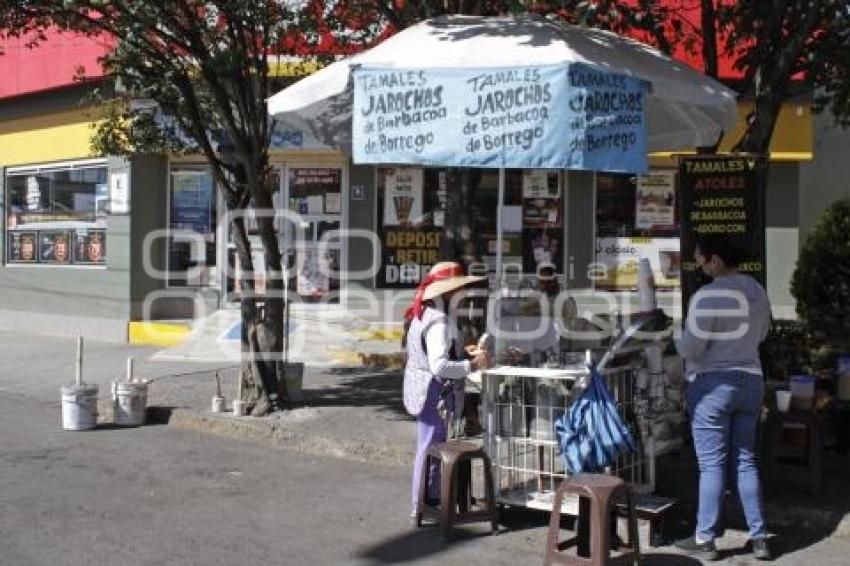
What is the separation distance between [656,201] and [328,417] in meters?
7.86

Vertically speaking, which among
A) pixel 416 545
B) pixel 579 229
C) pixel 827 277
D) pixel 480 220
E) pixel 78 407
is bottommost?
pixel 416 545

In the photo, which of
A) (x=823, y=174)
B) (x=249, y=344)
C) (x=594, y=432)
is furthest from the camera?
(x=823, y=174)

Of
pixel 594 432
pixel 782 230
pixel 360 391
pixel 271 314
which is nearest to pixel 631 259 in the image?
pixel 782 230

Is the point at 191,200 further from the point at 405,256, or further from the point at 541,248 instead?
the point at 541,248

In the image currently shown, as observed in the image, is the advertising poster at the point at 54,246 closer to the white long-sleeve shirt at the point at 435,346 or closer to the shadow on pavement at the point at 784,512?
the white long-sleeve shirt at the point at 435,346

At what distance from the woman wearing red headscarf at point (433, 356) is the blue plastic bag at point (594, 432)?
0.67 meters

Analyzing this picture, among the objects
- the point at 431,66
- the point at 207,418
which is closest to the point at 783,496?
the point at 431,66

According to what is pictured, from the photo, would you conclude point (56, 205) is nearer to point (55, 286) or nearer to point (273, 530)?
point (55, 286)

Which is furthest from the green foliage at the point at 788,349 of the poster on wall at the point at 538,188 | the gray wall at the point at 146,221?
the gray wall at the point at 146,221

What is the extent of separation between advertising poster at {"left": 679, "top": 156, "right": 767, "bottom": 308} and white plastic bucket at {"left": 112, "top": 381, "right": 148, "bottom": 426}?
535 centimetres

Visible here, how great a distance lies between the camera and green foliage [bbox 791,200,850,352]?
10297mm

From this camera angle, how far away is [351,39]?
10.4m

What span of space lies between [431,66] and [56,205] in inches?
515

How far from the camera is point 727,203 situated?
7.75 metres
